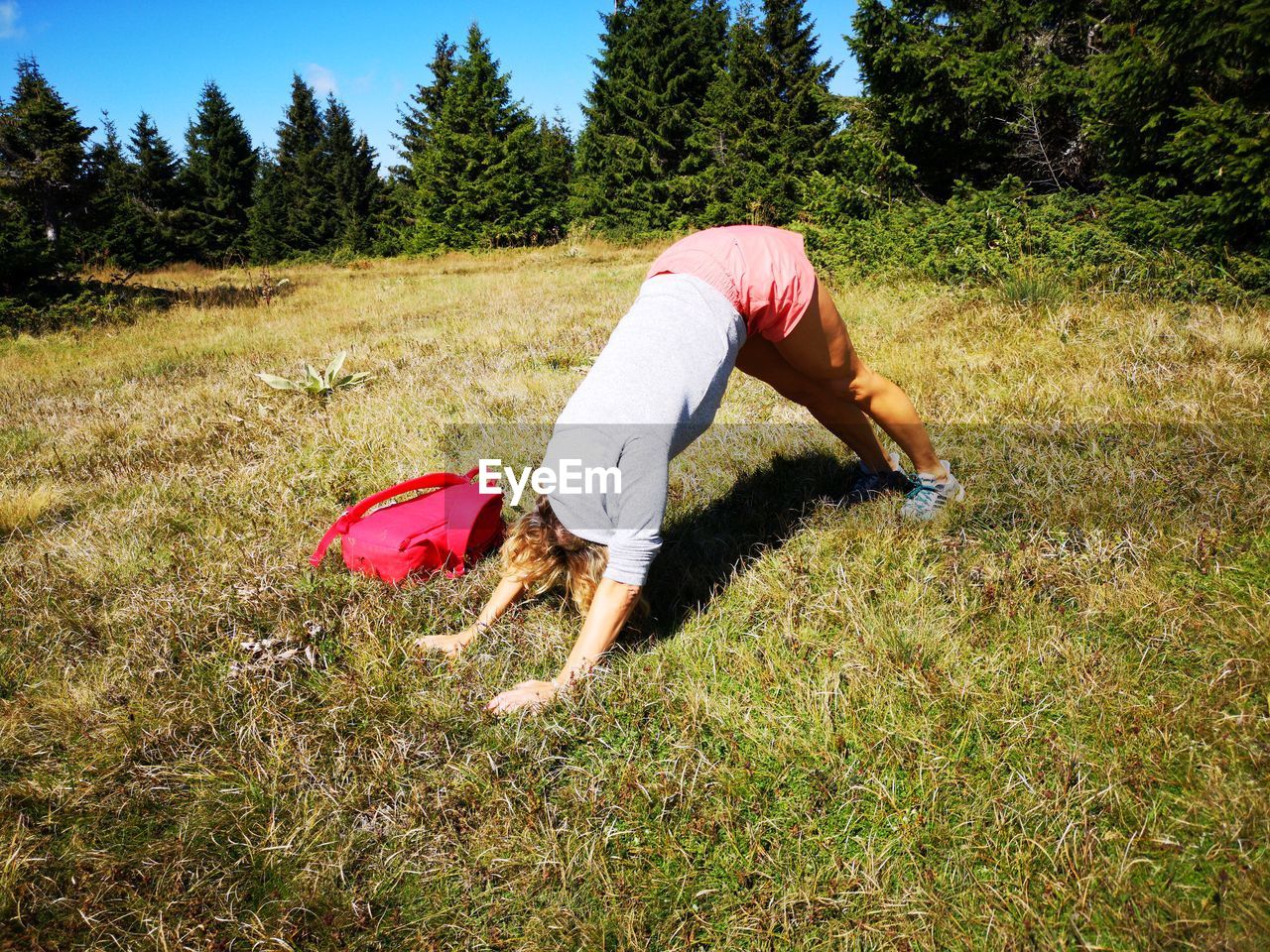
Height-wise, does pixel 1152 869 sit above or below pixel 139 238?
below

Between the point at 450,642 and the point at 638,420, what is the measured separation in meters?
1.18

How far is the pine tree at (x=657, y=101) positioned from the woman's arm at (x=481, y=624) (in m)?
22.0

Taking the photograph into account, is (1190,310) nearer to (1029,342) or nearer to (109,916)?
(1029,342)

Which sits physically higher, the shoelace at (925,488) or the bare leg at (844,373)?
the bare leg at (844,373)

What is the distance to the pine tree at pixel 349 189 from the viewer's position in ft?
103

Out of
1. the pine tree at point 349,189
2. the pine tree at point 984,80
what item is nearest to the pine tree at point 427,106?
the pine tree at point 349,189

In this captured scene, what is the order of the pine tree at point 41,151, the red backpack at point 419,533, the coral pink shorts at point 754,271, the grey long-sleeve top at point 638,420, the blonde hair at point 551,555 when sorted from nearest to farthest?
the grey long-sleeve top at point 638,420 → the blonde hair at point 551,555 → the coral pink shorts at point 754,271 → the red backpack at point 419,533 → the pine tree at point 41,151

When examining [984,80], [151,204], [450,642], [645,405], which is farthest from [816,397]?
[151,204]

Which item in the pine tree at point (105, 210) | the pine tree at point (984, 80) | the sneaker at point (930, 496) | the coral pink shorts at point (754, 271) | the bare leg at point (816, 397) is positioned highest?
the pine tree at point (105, 210)

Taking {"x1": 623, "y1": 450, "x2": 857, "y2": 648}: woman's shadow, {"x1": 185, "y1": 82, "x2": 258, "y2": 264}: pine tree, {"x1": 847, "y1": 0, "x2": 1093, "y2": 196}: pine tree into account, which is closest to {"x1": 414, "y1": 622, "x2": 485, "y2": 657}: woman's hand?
{"x1": 623, "y1": 450, "x2": 857, "y2": 648}: woman's shadow

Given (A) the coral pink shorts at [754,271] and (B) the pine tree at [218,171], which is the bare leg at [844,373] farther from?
(B) the pine tree at [218,171]

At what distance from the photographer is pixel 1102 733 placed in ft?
5.86

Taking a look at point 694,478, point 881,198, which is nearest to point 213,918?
point 694,478

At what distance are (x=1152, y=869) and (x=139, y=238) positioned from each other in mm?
32508
